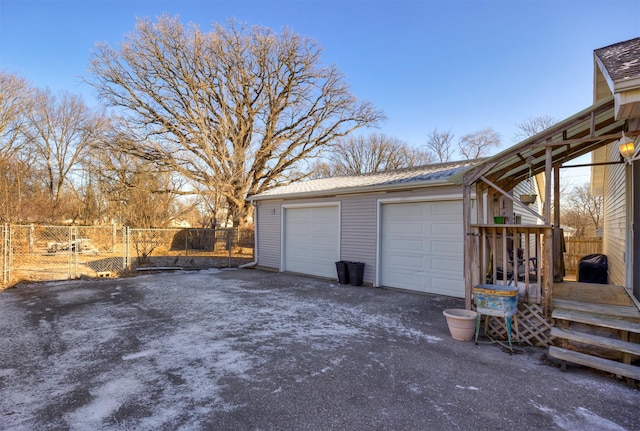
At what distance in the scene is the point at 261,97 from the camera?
59.4 feet

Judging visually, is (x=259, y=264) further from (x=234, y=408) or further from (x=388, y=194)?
(x=234, y=408)

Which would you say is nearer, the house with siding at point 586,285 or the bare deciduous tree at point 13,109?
the house with siding at point 586,285

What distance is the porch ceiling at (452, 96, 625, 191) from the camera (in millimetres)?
3655

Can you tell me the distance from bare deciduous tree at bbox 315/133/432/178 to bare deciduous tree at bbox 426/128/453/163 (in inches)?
28.7

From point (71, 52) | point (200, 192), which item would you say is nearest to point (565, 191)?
point (200, 192)

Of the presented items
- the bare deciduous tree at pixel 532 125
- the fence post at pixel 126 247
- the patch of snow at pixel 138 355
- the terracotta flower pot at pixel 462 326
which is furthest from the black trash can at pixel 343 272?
the bare deciduous tree at pixel 532 125

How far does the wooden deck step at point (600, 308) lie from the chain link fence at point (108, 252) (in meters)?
9.52

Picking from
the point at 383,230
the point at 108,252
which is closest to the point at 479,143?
the point at 383,230

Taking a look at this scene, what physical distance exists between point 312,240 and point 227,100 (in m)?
11.5

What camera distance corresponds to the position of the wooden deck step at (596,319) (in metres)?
3.25

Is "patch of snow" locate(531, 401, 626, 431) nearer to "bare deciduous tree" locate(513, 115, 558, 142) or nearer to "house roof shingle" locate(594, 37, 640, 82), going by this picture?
"house roof shingle" locate(594, 37, 640, 82)

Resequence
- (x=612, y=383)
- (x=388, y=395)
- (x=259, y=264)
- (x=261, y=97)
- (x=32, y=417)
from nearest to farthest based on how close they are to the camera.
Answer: (x=32, y=417), (x=388, y=395), (x=612, y=383), (x=259, y=264), (x=261, y=97)

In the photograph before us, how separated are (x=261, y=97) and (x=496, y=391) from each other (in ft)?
58.4

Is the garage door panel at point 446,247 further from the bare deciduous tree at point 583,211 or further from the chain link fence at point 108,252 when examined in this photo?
the bare deciduous tree at point 583,211
